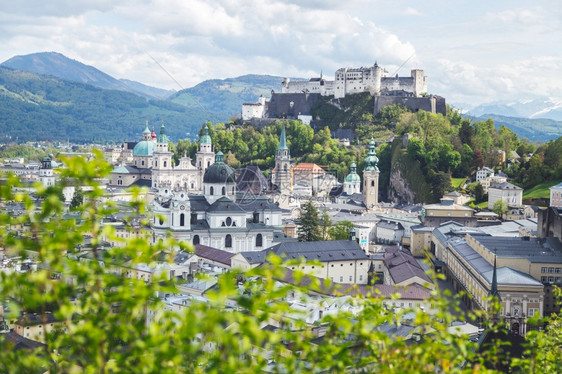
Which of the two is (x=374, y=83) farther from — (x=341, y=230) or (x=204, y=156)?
(x=341, y=230)

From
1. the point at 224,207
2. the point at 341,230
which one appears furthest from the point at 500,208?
the point at 224,207

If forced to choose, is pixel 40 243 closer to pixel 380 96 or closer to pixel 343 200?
pixel 343 200

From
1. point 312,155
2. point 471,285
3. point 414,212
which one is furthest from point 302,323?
point 312,155

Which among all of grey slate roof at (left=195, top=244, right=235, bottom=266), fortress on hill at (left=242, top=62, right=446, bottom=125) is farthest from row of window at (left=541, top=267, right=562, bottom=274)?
fortress on hill at (left=242, top=62, right=446, bottom=125)

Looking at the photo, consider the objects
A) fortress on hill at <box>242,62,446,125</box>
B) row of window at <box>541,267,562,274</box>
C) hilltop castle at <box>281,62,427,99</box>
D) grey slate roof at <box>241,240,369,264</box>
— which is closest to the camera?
row of window at <box>541,267,562,274</box>

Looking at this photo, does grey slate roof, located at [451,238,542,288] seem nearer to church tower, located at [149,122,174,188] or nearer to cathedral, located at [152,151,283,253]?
cathedral, located at [152,151,283,253]
